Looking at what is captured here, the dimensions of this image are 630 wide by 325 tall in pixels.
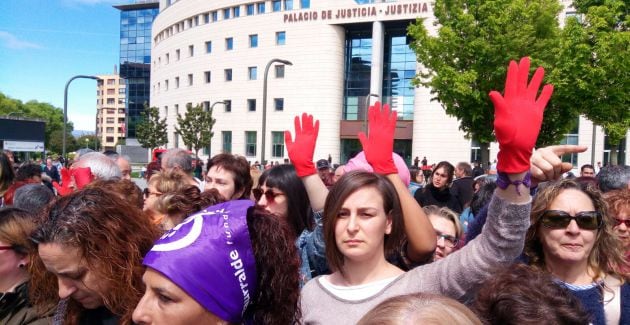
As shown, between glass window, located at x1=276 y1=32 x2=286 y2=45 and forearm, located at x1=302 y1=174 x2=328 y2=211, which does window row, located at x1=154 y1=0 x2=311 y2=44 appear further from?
forearm, located at x1=302 y1=174 x2=328 y2=211

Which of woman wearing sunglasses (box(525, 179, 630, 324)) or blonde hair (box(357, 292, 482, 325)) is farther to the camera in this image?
woman wearing sunglasses (box(525, 179, 630, 324))

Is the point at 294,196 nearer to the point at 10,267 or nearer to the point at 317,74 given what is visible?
the point at 10,267

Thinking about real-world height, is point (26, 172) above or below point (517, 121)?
below

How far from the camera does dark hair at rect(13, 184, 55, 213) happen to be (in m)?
3.79

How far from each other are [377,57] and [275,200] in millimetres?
38364

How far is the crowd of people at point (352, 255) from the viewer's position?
156 centimetres

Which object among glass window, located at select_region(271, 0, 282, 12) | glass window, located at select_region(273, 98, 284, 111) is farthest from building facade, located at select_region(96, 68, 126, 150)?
glass window, located at select_region(273, 98, 284, 111)

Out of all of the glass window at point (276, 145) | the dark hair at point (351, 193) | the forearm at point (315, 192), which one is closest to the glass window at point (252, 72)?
the glass window at point (276, 145)

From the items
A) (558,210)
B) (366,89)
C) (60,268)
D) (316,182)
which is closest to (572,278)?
(558,210)

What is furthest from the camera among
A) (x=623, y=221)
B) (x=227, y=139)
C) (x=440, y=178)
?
(x=227, y=139)

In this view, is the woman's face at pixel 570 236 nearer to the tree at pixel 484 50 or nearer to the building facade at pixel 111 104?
the tree at pixel 484 50

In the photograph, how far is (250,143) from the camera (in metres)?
45.3

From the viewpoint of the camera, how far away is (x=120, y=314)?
206 centimetres

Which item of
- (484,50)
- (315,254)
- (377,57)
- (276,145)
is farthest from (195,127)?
(315,254)
